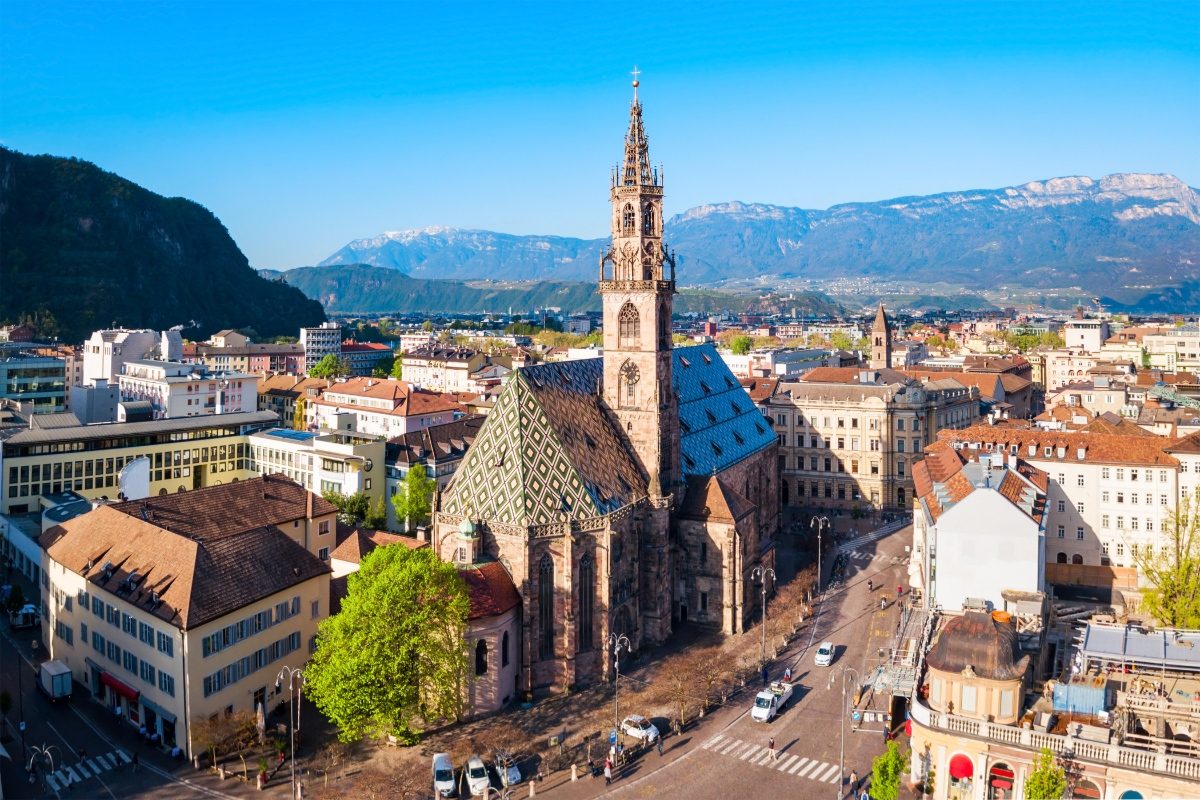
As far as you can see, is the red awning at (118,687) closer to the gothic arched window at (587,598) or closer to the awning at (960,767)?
the gothic arched window at (587,598)

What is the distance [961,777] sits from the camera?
4128cm

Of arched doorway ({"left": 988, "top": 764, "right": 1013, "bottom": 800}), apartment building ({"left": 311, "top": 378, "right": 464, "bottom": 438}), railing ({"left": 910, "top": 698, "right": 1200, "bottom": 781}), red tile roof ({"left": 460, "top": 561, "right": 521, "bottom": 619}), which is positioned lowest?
arched doorway ({"left": 988, "top": 764, "right": 1013, "bottom": 800})

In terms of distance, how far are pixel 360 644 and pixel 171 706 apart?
11.4 m

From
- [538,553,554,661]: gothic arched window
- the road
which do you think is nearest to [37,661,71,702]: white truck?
[538,553,554,661]: gothic arched window

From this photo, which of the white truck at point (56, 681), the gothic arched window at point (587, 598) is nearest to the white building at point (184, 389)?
the white truck at point (56, 681)

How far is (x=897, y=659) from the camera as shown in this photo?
5500 centimetres

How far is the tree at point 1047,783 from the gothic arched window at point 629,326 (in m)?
Result: 39.6

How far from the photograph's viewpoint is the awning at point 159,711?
50.3 m

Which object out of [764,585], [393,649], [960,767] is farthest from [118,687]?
[960,767]

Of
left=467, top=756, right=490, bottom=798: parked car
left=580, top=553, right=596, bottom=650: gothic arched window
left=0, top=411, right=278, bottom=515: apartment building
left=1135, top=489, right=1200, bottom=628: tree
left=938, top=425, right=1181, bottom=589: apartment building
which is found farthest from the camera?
left=0, top=411, right=278, bottom=515: apartment building

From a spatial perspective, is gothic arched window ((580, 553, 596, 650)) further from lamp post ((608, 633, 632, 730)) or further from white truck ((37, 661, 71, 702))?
white truck ((37, 661, 71, 702))

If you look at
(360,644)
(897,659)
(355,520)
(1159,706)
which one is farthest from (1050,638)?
(355,520)

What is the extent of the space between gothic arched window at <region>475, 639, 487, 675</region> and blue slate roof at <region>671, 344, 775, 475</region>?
24207 mm

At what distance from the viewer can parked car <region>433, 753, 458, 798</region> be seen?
45.5 metres
